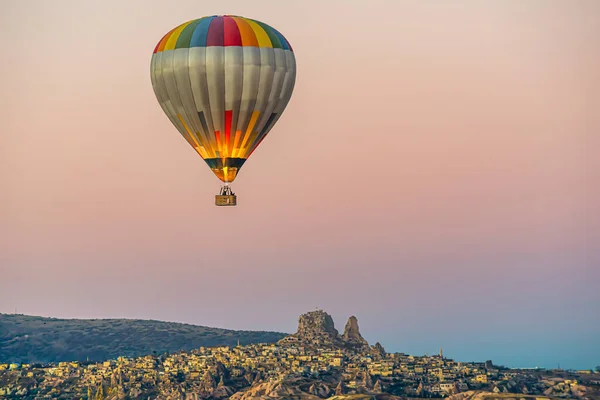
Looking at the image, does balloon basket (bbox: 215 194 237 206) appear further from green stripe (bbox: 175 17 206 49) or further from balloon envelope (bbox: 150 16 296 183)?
green stripe (bbox: 175 17 206 49)

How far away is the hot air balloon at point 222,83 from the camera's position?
332 ft

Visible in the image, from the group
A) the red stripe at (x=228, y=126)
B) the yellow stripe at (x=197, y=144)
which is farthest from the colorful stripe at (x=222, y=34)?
the yellow stripe at (x=197, y=144)

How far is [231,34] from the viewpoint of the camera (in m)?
102

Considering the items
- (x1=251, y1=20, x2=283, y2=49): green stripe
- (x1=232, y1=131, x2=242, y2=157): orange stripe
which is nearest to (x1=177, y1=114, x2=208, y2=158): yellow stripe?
(x1=232, y1=131, x2=242, y2=157): orange stripe

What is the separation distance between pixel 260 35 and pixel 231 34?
91.9 inches

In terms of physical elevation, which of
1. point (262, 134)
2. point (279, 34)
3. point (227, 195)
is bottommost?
point (227, 195)

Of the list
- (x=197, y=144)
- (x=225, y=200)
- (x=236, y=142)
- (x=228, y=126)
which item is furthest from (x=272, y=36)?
(x=225, y=200)

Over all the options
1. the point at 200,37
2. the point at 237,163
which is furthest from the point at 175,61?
the point at 237,163

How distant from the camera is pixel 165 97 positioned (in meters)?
104

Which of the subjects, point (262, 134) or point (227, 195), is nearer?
point (227, 195)

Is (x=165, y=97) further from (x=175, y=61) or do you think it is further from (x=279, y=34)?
(x=279, y=34)

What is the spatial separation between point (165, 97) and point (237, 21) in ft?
26.0

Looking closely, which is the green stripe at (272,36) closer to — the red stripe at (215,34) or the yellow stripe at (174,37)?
the red stripe at (215,34)

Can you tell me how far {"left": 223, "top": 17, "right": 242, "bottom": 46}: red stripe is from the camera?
10175 cm
